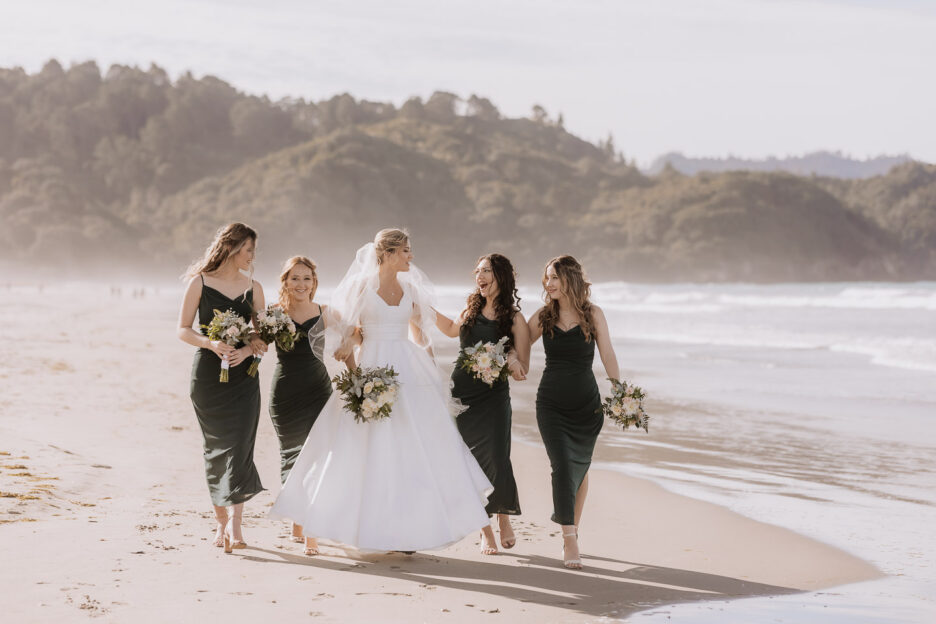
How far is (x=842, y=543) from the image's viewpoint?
20.4 feet

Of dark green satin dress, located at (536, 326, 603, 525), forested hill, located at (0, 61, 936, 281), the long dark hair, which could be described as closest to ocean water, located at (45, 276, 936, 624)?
dark green satin dress, located at (536, 326, 603, 525)

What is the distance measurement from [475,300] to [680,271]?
10832cm

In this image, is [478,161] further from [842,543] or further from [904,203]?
[842,543]

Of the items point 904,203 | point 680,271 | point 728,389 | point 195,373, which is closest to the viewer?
point 195,373

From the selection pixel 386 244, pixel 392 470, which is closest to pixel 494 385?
pixel 392 470

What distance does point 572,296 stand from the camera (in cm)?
585

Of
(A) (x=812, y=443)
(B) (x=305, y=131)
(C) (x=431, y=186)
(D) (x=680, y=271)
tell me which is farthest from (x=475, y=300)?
(B) (x=305, y=131)

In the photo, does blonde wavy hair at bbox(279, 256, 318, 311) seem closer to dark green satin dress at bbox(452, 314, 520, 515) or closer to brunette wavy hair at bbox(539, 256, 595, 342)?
dark green satin dress at bbox(452, 314, 520, 515)

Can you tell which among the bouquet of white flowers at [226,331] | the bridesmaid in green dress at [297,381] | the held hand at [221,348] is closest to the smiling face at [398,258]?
the bridesmaid in green dress at [297,381]

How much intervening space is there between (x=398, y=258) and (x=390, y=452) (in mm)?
1144

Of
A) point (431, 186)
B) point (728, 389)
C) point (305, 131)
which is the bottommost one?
point (728, 389)

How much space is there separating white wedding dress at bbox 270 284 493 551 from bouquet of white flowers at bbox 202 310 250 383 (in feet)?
2.05

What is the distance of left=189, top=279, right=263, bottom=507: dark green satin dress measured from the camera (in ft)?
19.0

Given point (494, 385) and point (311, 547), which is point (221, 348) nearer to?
point (311, 547)
